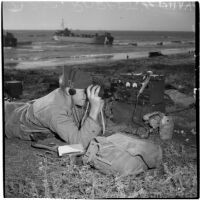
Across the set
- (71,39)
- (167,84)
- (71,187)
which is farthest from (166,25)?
(71,187)

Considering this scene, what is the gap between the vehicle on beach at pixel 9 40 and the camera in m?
4.36

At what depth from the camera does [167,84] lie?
4395 millimetres

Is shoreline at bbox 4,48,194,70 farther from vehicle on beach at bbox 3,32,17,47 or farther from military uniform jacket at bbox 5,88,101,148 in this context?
military uniform jacket at bbox 5,88,101,148

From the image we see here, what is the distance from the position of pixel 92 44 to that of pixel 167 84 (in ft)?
2.79

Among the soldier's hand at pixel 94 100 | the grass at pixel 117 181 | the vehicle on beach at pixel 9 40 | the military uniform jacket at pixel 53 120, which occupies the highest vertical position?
the vehicle on beach at pixel 9 40

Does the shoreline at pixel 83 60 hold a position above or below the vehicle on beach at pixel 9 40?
below

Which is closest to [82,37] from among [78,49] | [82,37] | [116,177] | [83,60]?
[82,37]

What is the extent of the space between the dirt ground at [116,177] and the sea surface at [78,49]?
0.07 metres

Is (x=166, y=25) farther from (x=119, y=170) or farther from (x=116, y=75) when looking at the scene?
(x=119, y=170)

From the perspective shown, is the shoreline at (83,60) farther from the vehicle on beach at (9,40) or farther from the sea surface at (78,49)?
the vehicle on beach at (9,40)

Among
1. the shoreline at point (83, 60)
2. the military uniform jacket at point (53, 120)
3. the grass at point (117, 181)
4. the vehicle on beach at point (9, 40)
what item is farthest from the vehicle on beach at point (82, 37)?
the grass at point (117, 181)

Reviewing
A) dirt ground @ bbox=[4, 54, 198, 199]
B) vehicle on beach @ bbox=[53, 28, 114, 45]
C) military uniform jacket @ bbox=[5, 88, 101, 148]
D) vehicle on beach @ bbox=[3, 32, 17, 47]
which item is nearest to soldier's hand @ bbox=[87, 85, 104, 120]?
military uniform jacket @ bbox=[5, 88, 101, 148]

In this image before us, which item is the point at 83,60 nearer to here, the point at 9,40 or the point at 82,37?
the point at 82,37

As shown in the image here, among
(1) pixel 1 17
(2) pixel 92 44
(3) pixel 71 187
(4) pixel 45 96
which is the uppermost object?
(1) pixel 1 17
